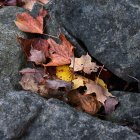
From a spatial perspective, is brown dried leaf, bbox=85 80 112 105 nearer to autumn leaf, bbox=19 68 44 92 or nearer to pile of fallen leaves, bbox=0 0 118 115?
pile of fallen leaves, bbox=0 0 118 115

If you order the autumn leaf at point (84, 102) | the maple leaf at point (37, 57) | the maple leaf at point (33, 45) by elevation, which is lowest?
the autumn leaf at point (84, 102)


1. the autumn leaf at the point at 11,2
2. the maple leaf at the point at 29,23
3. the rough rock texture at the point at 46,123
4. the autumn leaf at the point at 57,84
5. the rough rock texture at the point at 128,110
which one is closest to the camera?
the rough rock texture at the point at 46,123

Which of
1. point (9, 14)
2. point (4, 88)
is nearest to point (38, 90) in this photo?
point (4, 88)

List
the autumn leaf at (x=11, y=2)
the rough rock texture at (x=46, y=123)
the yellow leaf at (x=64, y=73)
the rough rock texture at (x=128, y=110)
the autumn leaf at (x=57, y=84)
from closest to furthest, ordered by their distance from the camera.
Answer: the rough rock texture at (x=46, y=123) < the rough rock texture at (x=128, y=110) < the autumn leaf at (x=57, y=84) < the yellow leaf at (x=64, y=73) < the autumn leaf at (x=11, y=2)

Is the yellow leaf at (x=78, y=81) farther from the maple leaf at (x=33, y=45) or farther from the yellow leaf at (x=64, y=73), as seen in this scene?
the maple leaf at (x=33, y=45)

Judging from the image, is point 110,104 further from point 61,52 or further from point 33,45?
point 33,45

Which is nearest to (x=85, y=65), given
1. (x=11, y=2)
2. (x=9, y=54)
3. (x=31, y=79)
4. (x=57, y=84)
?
(x=57, y=84)

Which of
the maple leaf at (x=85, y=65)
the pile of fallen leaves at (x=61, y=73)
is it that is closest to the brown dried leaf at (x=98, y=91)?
the pile of fallen leaves at (x=61, y=73)
